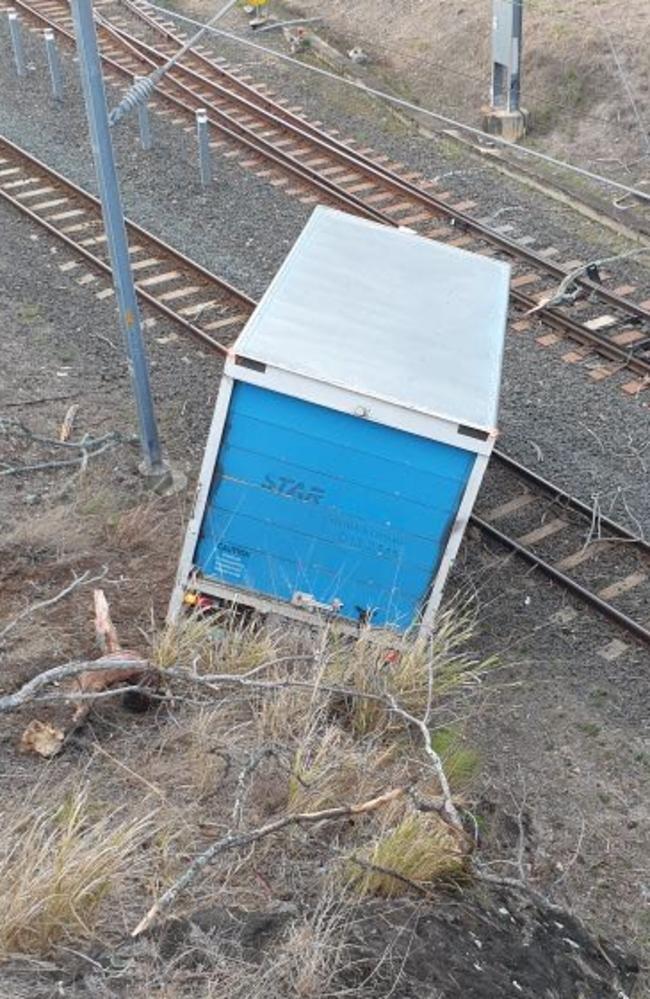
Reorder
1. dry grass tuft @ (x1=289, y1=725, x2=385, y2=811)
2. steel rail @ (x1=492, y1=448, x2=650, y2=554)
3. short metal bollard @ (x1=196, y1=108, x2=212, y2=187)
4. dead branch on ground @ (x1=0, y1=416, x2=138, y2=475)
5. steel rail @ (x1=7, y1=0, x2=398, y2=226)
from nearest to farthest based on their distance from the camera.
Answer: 1. dry grass tuft @ (x1=289, y1=725, x2=385, y2=811)
2. steel rail @ (x1=492, y1=448, x2=650, y2=554)
3. dead branch on ground @ (x1=0, y1=416, x2=138, y2=475)
4. steel rail @ (x1=7, y1=0, x2=398, y2=226)
5. short metal bollard @ (x1=196, y1=108, x2=212, y2=187)

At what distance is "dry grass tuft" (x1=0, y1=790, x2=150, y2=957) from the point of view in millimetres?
6070

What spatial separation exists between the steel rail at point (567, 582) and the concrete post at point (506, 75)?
1037cm

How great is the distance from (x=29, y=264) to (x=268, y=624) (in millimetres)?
8056

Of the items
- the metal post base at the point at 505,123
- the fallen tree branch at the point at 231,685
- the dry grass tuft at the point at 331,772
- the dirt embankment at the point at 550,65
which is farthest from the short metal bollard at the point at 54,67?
the dry grass tuft at the point at 331,772

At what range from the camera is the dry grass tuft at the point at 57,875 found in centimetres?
607

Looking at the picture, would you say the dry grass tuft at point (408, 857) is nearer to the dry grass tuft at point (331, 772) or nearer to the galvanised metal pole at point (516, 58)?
the dry grass tuft at point (331, 772)

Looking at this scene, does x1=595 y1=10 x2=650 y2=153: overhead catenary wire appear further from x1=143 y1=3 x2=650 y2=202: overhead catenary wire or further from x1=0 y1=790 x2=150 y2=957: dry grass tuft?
x1=0 y1=790 x2=150 y2=957: dry grass tuft

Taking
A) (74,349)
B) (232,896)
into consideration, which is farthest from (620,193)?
(232,896)

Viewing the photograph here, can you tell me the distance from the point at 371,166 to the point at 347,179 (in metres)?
0.43

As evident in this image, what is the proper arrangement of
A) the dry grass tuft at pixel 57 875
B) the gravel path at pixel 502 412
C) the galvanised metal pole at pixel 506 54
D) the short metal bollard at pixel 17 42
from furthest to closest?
the short metal bollard at pixel 17 42 → the galvanised metal pole at pixel 506 54 → the gravel path at pixel 502 412 → the dry grass tuft at pixel 57 875

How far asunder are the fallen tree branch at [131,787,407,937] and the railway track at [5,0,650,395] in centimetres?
784

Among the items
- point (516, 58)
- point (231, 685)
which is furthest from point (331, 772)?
Answer: point (516, 58)

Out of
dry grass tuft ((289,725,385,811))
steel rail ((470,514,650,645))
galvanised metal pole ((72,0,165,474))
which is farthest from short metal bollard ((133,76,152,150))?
dry grass tuft ((289,725,385,811))

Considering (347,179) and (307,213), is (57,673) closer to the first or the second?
(307,213)
